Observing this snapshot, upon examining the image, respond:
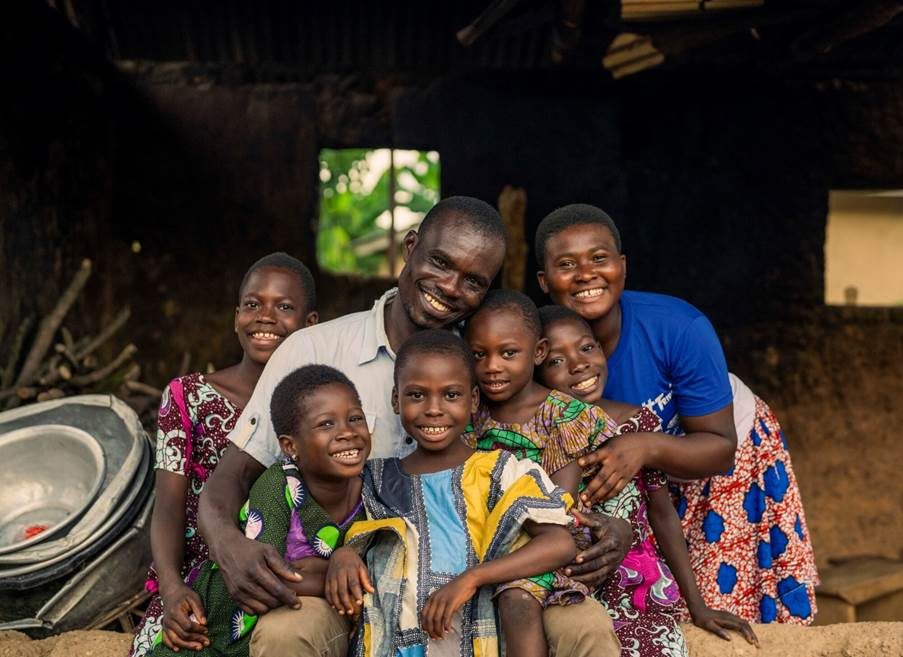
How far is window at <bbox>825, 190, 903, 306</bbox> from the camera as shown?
9461mm

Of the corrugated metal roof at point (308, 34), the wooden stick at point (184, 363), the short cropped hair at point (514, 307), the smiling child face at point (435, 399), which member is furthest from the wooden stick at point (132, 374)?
the smiling child face at point (435, 399)

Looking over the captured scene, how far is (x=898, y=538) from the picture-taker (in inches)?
235

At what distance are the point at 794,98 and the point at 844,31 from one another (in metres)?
1.52

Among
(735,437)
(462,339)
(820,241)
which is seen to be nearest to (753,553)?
(735,437)

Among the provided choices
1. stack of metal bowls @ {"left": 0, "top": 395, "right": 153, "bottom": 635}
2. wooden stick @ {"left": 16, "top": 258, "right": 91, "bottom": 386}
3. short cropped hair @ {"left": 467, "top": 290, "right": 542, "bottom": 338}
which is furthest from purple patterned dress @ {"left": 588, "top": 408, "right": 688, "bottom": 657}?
wooden stick @ {"left": 16, "top": 258, "right": 91, "bottom": 386}

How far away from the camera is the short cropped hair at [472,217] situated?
10.2ft

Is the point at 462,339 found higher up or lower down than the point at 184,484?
higher up

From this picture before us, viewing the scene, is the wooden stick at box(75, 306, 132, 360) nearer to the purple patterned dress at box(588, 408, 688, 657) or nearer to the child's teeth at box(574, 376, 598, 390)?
the child's teeth at box(574, 376, 598, 390)

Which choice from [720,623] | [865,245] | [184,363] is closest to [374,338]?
[720,623]

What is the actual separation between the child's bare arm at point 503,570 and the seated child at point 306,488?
0.34 meters

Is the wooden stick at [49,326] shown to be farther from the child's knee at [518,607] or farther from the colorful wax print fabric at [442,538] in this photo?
the child's knee at [518,607]

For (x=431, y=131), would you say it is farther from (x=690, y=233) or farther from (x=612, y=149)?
(x=690, y=233)

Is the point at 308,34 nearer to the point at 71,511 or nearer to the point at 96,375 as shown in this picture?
the point at 96,375

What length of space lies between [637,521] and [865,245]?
7.11 m
